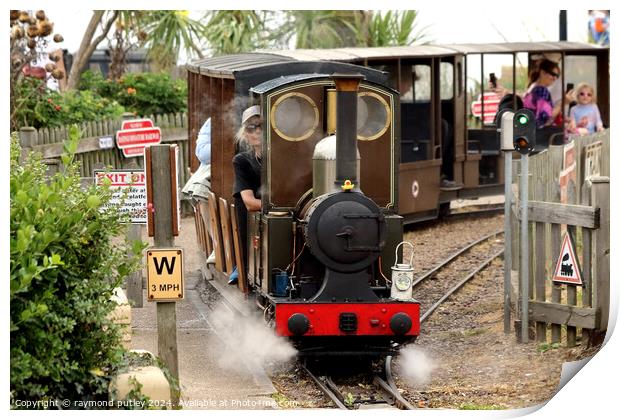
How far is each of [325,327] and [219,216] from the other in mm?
2860

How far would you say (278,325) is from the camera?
346 inches

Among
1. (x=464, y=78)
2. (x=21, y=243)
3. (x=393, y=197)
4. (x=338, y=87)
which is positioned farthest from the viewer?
(x=464, y=78)

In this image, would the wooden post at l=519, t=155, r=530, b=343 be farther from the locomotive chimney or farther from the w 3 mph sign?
the w 3 mph sign

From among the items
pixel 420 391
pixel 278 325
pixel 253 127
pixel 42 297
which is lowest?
pixel 420 391

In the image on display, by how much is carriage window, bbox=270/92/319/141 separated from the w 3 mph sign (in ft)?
14.1

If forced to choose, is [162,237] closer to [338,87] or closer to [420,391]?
[338,87]

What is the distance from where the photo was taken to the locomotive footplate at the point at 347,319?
28.8 feet

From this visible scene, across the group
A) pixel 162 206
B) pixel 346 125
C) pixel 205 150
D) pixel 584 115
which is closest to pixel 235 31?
pixel 584 115

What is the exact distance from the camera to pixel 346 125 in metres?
8.70

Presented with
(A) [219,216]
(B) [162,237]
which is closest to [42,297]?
(B) [162,237]

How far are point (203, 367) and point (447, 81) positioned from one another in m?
10.4

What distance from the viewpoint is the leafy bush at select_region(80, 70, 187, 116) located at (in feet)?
67.6

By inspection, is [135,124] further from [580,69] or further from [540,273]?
[580,69]

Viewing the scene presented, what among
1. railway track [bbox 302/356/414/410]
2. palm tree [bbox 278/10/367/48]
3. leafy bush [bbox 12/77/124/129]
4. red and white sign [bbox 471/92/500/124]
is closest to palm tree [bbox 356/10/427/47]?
palm tree [bbox 278/10/367/48]
